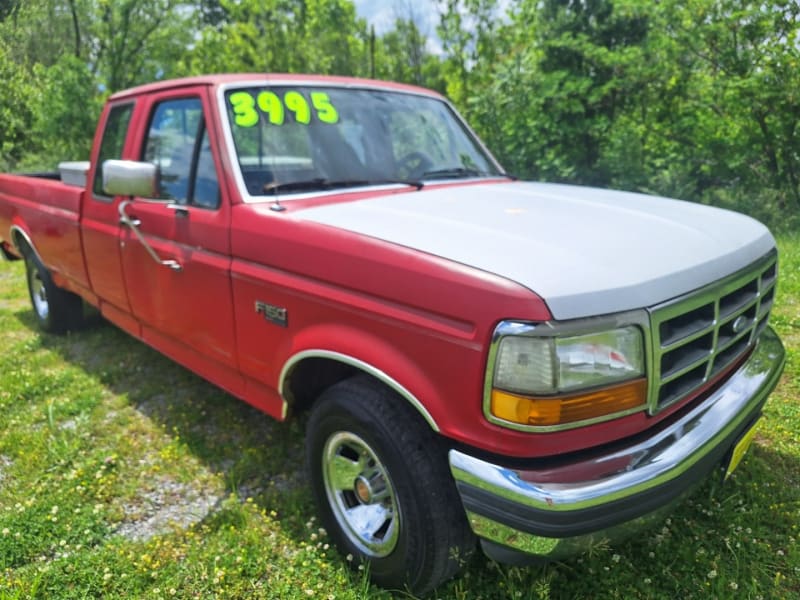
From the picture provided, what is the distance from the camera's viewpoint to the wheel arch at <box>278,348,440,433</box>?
7.33ft

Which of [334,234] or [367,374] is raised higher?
[334,234]

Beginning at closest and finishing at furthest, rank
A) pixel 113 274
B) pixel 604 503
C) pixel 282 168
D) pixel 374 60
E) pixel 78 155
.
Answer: pixel 604 503
pixel 282 168
pixel 113 274
pixel 78 155
pixel 374 60

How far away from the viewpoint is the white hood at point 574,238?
181 cm

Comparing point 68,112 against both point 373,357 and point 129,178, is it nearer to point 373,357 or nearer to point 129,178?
point 129,178

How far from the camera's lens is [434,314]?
1.92m

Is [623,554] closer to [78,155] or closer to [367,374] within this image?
[367,374]

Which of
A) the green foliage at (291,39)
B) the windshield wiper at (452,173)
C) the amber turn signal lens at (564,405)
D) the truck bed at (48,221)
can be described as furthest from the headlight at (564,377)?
the green foliage at (291,39)

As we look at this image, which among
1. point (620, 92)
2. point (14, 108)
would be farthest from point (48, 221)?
point (620, 92)

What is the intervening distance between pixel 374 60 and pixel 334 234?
11.2 metres

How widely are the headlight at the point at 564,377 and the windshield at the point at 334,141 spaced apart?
4.94 ft

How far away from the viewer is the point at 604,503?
70.2 inches

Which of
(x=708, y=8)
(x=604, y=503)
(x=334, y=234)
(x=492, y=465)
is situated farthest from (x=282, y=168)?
(x=708, y=8)

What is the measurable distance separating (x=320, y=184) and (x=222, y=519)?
1622mm

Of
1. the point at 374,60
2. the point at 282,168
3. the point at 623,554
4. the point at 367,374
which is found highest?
the point at 374,60
